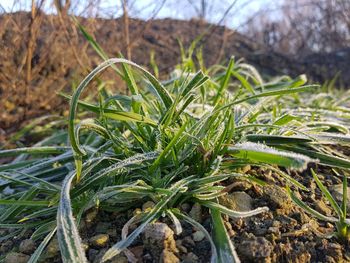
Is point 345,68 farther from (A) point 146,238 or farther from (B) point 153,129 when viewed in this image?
(A) point 146,238

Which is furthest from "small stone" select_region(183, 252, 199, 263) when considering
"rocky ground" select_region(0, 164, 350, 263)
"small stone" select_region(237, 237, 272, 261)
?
"small stone" select_region(237, 237, 272, 261)

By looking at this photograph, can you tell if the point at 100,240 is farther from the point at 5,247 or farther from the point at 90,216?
the point at 5,247

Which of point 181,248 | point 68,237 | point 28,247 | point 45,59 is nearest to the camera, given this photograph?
point 68,237

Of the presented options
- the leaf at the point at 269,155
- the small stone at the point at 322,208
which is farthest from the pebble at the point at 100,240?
the small stone at the point at 322,208

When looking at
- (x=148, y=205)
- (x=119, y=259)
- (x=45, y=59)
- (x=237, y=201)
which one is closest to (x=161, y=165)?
(x=148, y=205)

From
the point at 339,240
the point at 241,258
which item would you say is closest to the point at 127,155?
the point at 241,258

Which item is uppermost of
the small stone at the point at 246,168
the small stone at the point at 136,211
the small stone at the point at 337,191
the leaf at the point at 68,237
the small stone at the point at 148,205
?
the leaf at the point at 68,237

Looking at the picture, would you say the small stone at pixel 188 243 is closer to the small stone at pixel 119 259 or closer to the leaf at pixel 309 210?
the small stone at pixel 119 259
